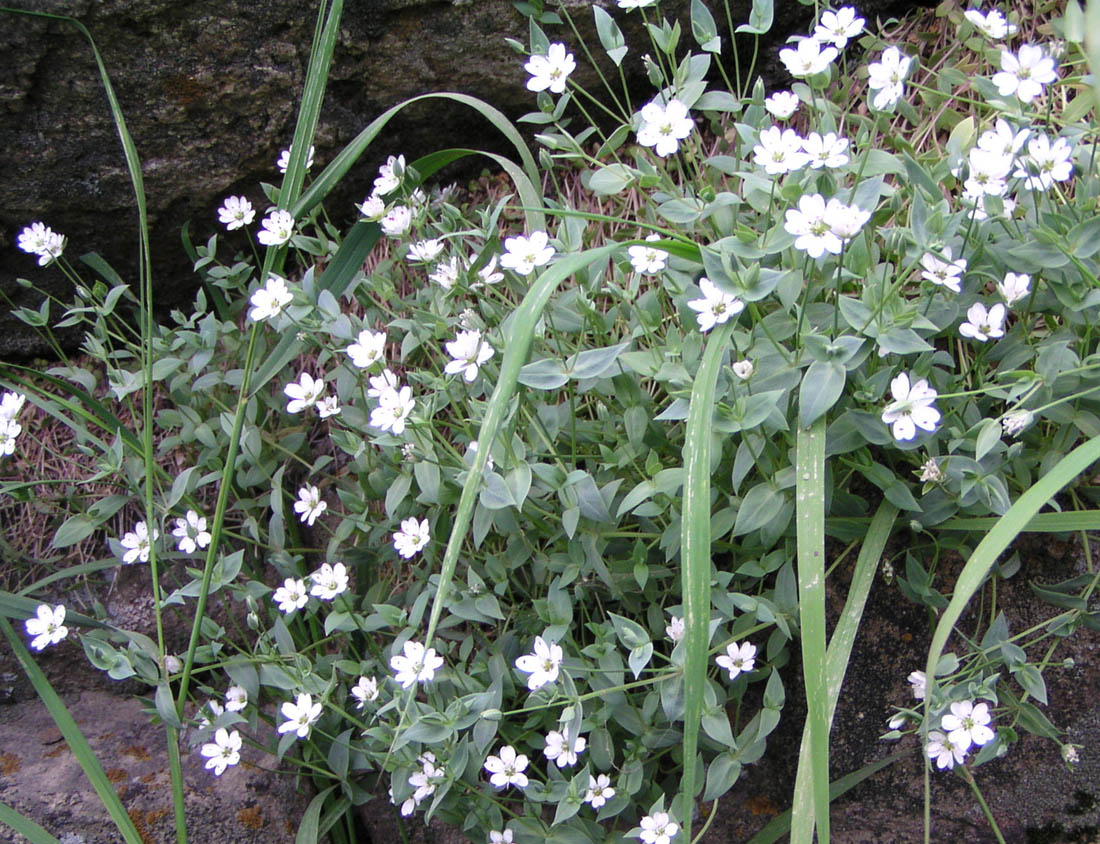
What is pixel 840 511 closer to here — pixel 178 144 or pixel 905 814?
pixel 905 814

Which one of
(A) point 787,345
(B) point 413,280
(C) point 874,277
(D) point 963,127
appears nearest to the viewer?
(C) point 874,277

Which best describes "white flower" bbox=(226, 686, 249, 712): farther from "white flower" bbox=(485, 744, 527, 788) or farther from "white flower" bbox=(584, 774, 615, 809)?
"white flower" bbox=(584, 774, 615, 809)

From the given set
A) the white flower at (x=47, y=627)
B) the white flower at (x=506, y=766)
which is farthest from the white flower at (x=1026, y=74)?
the white flower at (x=47, y=627)

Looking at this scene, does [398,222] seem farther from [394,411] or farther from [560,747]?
[560,747]

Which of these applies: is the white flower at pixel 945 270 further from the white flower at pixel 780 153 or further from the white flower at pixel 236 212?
the white flower at pixel 236 212

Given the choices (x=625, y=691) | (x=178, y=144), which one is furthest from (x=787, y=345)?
(x=178, y=144)

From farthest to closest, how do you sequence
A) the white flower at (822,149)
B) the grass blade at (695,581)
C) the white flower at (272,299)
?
the white flower at (272,299) → the white flower at (822,149) → the grass blade at (695,581)

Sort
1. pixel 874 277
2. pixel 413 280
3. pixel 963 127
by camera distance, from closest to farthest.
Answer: pixel 874 277, pixel 963 127, pixel 413 280
